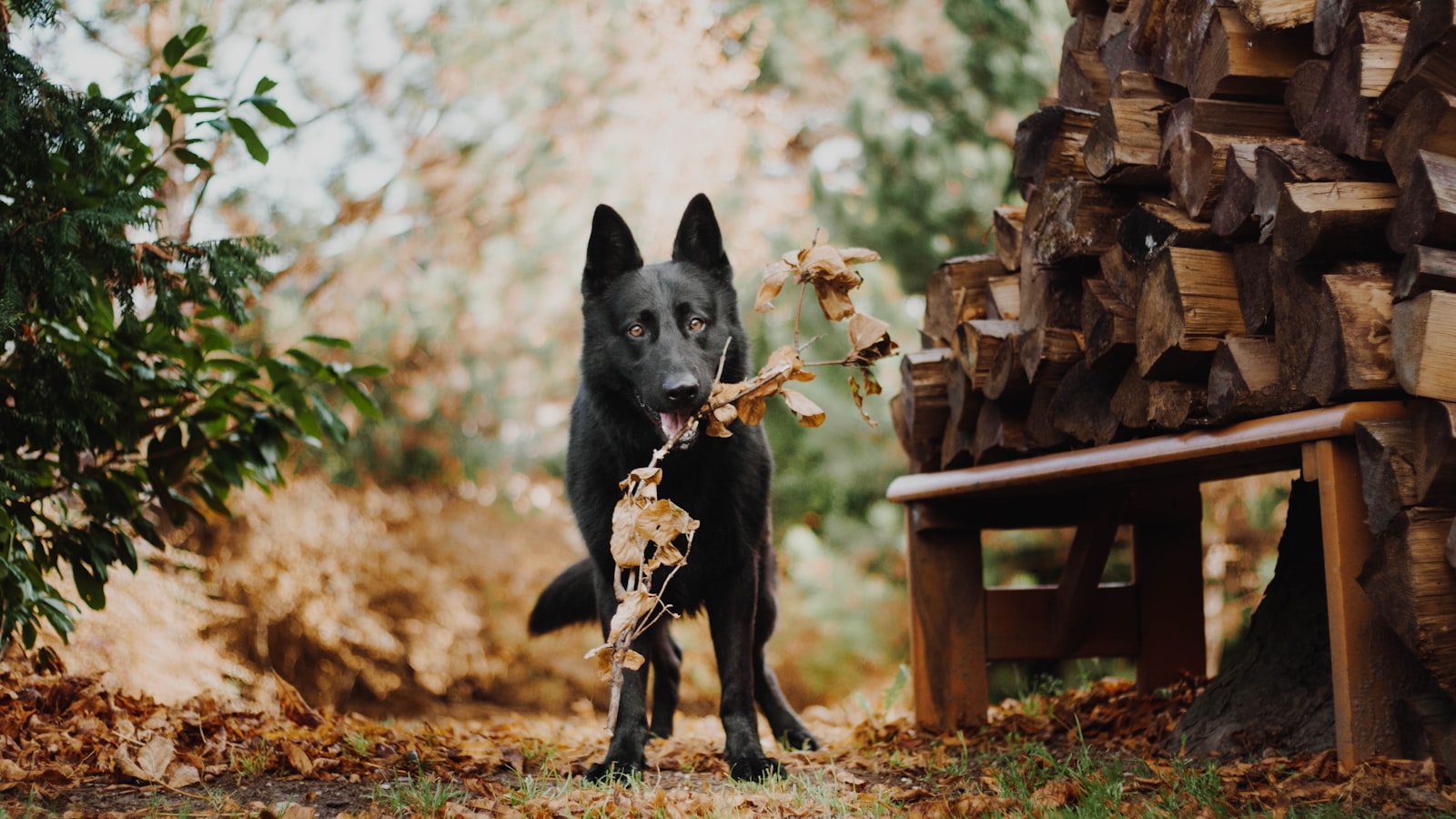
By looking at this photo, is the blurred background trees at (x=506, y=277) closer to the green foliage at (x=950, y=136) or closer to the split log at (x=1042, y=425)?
the green foliage at (x=950, y=136)

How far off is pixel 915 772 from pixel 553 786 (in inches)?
36.9

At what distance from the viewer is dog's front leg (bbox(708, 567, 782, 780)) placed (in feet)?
9.26

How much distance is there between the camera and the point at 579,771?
112 inches

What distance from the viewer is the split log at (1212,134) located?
7.64 ft

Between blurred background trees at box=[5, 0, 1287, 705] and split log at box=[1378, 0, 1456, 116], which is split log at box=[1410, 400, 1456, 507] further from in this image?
blurred background trees at box=[5, 0, 1287, 705]

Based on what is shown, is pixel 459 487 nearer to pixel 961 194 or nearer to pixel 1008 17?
pixel 961 194

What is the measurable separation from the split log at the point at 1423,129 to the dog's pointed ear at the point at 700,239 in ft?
5.31

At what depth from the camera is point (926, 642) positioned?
3551 millimetres

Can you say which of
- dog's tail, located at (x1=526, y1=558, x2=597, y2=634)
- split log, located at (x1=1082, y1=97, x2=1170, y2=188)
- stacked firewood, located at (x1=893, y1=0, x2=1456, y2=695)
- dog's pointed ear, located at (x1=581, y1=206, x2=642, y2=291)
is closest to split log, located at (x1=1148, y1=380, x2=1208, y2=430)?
stacked firewood, located at (x1=893, y1=0, x2=1456, y2=695)

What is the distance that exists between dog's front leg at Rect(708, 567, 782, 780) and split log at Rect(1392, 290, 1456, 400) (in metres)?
1.65

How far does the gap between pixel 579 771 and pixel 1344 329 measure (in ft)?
6.84

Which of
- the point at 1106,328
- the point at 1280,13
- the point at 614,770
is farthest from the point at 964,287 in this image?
the point at 614,770

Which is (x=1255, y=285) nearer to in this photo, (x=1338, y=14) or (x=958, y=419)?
(x=1338, y=14)

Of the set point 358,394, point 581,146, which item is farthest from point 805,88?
point 358,394
